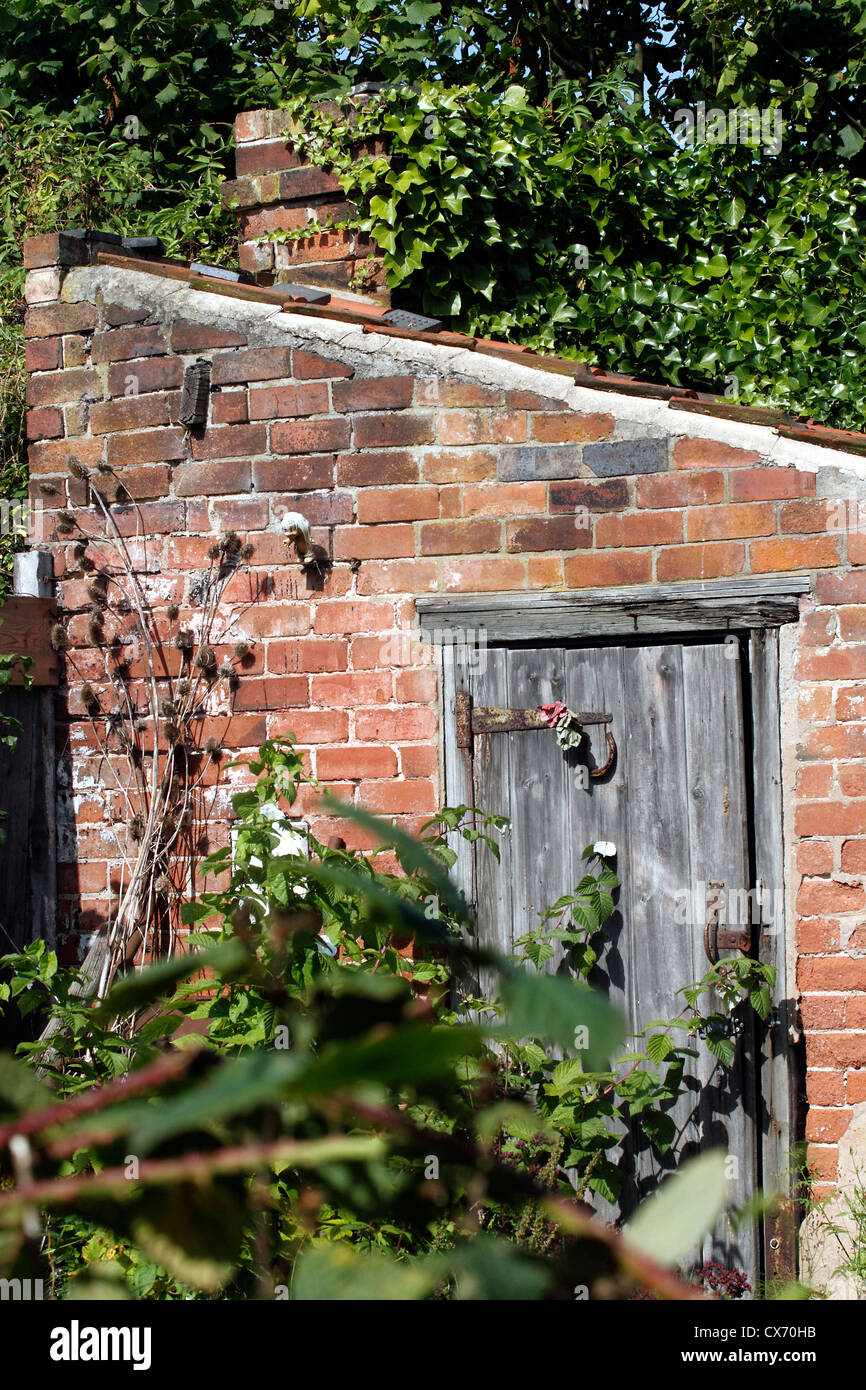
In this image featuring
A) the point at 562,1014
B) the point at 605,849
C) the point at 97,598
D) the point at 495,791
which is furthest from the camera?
the point at 97,598

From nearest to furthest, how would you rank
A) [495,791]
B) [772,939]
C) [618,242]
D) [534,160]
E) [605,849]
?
1. [772,939]
2. [605,849]
3. [495,791]
4. [534,160]
5. [618,242]

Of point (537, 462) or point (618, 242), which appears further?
point (618, 242)

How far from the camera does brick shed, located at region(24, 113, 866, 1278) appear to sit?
10.6 ft

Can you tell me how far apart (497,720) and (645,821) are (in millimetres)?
570

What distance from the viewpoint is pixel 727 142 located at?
4.89 metres

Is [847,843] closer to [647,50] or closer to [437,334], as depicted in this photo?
[437,334]

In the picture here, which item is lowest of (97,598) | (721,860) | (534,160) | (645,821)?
(721,860)

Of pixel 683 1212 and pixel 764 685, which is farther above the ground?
pixel 764 685

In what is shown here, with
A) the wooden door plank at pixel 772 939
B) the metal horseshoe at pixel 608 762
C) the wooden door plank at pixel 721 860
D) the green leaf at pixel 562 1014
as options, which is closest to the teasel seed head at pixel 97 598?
the metal horseshoe at pixel 608 762

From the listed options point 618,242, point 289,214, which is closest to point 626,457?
point 618,242

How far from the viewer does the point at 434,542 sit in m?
3.51

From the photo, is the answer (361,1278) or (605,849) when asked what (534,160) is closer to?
(605,849)

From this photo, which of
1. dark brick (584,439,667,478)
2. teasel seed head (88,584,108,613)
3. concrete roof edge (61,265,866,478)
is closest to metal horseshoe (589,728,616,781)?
dark brick (584,439,667,478)

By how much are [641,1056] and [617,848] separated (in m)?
0.63
